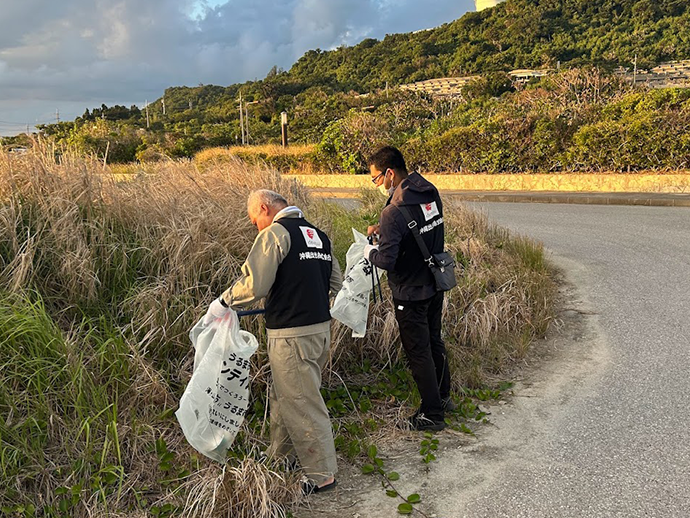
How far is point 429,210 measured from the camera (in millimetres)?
3818

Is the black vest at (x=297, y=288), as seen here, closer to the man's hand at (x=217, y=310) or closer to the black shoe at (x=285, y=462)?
the man's hand at (x=217, y=310)

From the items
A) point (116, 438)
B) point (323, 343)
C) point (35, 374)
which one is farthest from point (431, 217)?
point (35, 374)

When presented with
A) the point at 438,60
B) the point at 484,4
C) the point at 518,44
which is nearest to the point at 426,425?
the point at 438,60

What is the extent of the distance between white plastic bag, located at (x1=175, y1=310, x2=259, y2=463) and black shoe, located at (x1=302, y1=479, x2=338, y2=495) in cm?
47

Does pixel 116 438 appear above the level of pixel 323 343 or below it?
below

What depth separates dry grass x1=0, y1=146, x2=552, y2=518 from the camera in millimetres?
2883

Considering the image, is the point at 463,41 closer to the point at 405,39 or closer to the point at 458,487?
the point at 405,39

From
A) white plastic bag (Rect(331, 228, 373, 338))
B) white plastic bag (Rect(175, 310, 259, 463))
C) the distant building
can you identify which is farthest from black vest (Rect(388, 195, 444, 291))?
the distant building

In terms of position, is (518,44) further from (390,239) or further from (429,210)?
(390,239)

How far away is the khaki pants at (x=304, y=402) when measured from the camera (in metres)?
3.11

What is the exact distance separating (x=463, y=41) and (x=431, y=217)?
257 ft

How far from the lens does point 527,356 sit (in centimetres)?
504

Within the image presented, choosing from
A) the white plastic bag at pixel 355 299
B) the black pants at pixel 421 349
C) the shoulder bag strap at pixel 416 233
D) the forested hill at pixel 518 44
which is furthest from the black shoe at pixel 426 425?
the forested hill at pixel 518 44

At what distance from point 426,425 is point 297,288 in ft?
4.65
